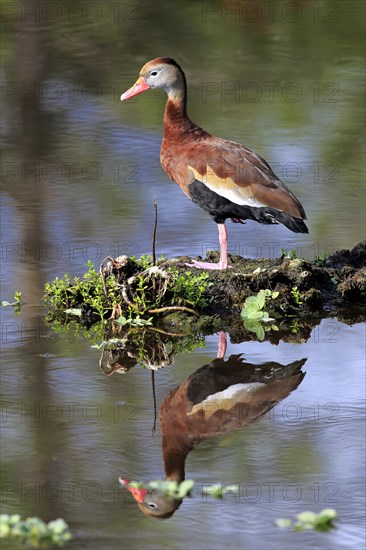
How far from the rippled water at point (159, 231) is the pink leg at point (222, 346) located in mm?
41

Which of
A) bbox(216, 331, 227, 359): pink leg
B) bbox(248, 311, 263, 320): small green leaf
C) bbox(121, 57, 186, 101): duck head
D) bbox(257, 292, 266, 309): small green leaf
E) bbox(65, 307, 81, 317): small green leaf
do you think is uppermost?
bbox(121, 57, 186, 101): duck head

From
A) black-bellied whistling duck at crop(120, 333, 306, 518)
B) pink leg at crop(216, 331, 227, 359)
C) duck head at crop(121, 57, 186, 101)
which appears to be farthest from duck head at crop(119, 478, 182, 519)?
duck head at crop(121, 57, 186, 101)

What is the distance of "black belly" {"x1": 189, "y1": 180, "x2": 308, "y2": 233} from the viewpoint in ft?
27.1

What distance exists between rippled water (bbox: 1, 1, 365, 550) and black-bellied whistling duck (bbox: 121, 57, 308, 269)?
31.5 inches

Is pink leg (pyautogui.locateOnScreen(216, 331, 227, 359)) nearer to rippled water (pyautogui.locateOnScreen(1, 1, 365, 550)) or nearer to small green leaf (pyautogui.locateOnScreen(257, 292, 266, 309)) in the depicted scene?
rippled water (pyautogui.locateOnScreen(1, 1, 365, 550))

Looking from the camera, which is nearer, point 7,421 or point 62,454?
point 62,454

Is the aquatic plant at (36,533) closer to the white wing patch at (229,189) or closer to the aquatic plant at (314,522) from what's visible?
the aquatic plant at (314,522)

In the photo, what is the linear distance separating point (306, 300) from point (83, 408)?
82.1 inches

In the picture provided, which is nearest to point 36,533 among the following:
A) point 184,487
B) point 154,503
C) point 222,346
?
point 154,503

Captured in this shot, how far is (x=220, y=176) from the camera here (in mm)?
8367

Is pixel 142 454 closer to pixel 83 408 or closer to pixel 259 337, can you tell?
pixel 83 408

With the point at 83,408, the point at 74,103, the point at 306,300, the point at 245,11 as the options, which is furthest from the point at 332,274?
the point at 245,11

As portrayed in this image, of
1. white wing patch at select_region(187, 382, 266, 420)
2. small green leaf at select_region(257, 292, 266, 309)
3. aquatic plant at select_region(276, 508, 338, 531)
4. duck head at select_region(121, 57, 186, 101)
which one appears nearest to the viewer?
aquatic plant at select_region(276, 508, 338, 531)

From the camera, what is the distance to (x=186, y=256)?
8812mm
